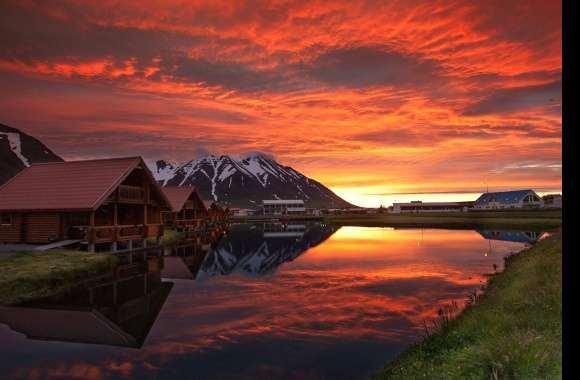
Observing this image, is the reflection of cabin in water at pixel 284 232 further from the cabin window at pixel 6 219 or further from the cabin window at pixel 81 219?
the cabin window at pixel 6 219

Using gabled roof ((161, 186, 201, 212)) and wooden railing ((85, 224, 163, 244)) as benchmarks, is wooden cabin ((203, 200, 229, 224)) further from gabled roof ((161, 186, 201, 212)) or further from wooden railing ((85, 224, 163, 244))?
wooden railing ((85, 224, 163, 244))

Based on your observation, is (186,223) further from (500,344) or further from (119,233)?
(500,344)

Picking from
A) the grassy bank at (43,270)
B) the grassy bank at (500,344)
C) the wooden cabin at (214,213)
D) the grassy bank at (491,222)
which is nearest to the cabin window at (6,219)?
the grassy bank at (43,270)

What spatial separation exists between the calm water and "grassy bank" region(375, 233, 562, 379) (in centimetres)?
158

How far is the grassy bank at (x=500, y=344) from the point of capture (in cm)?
830

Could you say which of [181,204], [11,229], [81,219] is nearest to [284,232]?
[181,204]

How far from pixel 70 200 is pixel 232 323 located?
22.1 metres

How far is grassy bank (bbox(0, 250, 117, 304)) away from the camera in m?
20.0

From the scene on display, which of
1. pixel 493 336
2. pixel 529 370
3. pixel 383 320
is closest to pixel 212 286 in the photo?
pixel 383 320

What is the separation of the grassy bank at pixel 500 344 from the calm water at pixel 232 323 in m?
1.58

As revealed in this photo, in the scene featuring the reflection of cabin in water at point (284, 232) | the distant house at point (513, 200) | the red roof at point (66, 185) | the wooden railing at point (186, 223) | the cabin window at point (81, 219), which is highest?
the distant house at point (513, 200)

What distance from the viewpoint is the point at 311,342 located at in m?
13.6

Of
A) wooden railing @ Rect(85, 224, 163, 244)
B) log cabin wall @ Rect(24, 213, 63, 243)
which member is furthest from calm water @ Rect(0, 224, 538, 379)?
log cabin wall @ Rect(24, 213, 63, 243)
